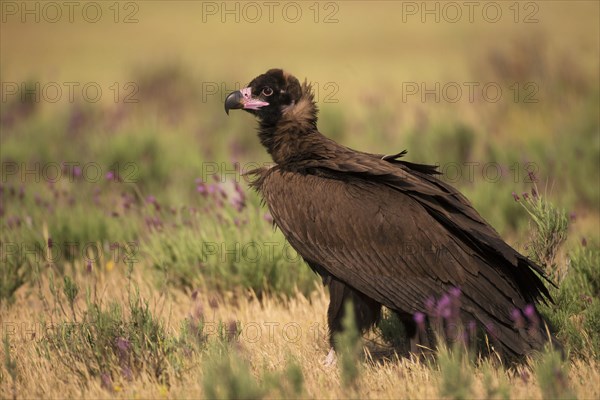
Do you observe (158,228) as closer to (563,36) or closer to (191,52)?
(563,36)

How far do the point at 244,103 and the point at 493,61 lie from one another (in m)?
8.91

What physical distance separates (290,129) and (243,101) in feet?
1.47

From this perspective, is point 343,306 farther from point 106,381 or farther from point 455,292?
point 106,381

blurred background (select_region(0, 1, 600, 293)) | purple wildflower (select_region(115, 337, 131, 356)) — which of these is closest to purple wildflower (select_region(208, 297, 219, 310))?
blurred background (select_region(0, 1, 600, 293))

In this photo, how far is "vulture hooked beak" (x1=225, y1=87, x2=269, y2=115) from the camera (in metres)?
6.11

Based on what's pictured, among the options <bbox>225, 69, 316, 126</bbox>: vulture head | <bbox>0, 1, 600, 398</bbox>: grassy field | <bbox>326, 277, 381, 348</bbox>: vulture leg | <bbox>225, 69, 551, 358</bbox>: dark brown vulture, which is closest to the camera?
<bbox>0, 1, 600, 398</bbox>: grassy field

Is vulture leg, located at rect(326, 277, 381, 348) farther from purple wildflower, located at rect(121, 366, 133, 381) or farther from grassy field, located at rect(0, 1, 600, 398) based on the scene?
purple wildflower, located at rect(121, 366, 133, 381)

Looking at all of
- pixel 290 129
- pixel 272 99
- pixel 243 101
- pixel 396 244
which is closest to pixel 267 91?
pixel 272 99

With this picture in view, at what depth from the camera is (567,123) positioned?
11445 mm

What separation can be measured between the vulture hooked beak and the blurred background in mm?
1151

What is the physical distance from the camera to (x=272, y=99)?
20.1 ft

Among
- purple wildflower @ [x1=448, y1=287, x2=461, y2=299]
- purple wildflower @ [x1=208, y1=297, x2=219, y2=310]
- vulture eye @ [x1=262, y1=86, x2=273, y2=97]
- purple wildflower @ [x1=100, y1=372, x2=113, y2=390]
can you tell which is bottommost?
purple wildflower @ [x1=208, y1=297, x2=219, y2=310]

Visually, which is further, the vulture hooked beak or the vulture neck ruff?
the vulture hooked beak

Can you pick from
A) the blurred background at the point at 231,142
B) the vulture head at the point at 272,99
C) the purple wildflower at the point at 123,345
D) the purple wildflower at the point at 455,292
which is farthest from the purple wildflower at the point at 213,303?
the purple wildflower at the point at 455,292
